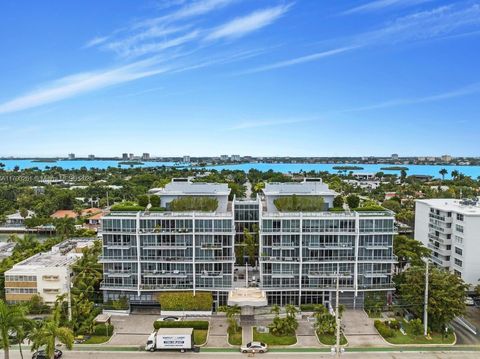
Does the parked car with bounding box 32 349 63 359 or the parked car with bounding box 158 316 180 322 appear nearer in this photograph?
the parked car with bounding box 32 349 63 359

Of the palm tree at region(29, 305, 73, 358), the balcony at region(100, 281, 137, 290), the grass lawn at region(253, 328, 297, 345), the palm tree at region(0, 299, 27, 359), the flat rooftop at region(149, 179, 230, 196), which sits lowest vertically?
the grass lawn at region(253, 328, 297, 345)

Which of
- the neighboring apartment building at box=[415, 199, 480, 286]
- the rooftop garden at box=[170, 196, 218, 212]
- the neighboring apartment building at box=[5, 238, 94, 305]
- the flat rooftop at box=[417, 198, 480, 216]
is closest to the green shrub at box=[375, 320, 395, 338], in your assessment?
the neighboring apartment building at box=[415, 199, 480, 286]

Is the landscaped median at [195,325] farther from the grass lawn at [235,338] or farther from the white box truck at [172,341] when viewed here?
the white box truck at [172,341]

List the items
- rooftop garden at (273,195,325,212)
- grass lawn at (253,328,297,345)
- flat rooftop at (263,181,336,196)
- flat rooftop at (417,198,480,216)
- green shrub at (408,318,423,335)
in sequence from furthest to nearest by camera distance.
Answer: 1. flat rooftop at (263,181,336,196)
2. flat rooftop at (417,198,480,216)
3. rooftop garden at (273,195,325,212)
4. green shrub at (408,318,423,335)
5. grass lawn at (253,328,297,345)

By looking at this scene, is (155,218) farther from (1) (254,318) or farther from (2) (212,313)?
(1) (254,318)

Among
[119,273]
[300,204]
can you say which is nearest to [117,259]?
[119,273]

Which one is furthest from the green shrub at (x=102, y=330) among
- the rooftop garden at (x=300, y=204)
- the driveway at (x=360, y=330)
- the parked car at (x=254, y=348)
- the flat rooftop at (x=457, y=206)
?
the flat rooftop at (x=457, y=206)

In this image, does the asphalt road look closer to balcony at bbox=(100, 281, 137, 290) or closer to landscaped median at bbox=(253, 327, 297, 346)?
landscaped median at bbox=(253, 327, 297, 346)

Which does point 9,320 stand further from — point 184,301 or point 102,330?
point 184,301
